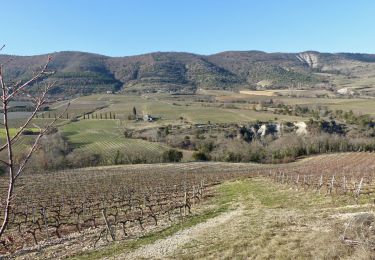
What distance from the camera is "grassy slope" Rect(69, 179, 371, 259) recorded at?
47.8ft

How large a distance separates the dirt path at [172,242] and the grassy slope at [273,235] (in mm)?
437

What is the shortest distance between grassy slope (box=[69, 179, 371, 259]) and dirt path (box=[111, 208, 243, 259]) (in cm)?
44

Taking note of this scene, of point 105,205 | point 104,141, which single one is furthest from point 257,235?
point 104,141

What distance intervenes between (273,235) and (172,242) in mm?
4651

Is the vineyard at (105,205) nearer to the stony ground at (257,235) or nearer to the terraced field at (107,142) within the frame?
the stony ground at (257,235)

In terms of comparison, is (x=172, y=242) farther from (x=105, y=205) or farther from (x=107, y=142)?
(x=107, y=142)

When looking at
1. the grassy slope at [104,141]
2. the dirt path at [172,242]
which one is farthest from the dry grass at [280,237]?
the grassy slope at [104,141]

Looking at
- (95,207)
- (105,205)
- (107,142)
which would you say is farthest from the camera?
(107,142)

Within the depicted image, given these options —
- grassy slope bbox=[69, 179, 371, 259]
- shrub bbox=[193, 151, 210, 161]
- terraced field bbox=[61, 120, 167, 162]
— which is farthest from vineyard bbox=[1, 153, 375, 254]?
shrub bbox=[193, 151, 210, 161]

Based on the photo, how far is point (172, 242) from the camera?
1905 centimetres

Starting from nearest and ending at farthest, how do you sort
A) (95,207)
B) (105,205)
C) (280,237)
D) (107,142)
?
1. (280,237)
2. (95,207)
3. (105,205)
4. (107,142)

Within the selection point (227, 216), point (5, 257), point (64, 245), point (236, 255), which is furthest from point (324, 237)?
point (5, 257)

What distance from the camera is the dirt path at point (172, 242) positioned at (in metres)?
17.4

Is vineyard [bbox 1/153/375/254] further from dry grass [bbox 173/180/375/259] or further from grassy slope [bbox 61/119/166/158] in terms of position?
grassy slope [bbox 61/119/166/158]
